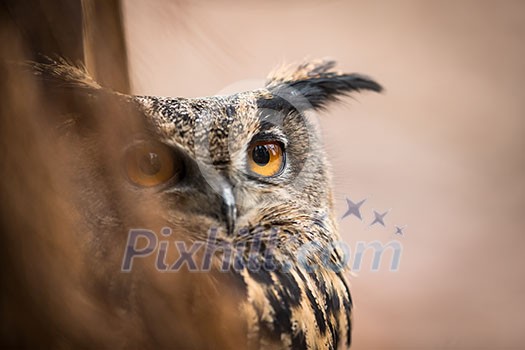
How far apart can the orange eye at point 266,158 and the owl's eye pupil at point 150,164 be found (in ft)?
0.35

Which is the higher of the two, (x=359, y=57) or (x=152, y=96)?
(x=359, y=57)

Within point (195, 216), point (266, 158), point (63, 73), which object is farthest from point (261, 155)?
point (63, 73)

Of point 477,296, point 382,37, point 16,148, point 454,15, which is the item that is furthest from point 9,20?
point 477,296

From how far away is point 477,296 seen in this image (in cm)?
115

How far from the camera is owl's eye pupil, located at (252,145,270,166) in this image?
537 mm

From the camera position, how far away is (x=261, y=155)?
0.54 m

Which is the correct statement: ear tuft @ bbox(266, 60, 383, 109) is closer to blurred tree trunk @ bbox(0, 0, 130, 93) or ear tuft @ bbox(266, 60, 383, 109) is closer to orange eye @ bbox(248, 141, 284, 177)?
orange eye @ bbox(248, 141, 284, 177)

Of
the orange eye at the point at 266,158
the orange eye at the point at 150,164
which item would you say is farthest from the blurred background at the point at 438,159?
the orange eye at the point at 150,164

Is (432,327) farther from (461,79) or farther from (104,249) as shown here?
(104,249)

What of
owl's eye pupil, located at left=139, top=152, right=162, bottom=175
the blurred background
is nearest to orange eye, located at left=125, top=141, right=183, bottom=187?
owl's eye pupil, located at left=139, top=152, right=162, bottom=175

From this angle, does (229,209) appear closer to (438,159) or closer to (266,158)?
(266,158)

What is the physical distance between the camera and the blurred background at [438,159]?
1.02 m

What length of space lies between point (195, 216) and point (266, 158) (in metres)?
0.12

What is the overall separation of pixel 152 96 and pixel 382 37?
30.2 inches
